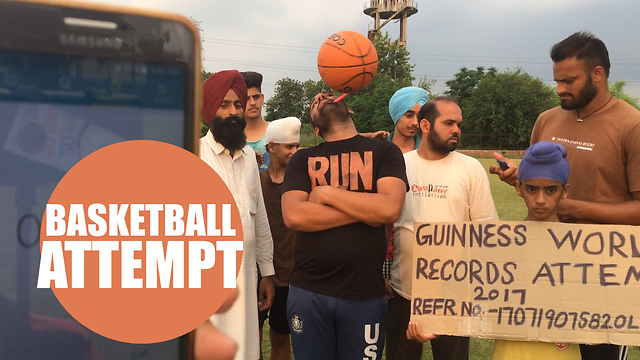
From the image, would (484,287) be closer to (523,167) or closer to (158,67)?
(523,167)

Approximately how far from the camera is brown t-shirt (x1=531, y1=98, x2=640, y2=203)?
245 centimetres

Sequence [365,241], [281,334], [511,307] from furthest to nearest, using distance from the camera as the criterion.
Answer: [281,334] < [365,241] < [511,307]

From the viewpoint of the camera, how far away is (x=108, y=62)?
32.9 inches

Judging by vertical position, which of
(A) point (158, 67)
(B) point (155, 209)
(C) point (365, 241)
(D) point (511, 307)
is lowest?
(D) point (511, 307)

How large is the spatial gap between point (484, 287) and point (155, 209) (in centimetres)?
187

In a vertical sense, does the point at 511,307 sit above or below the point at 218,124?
below

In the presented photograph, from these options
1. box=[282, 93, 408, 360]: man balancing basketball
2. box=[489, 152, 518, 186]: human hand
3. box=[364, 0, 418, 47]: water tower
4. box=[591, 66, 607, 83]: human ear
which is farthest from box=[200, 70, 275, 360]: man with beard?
box=[364, 0, 418, 47]: water tower

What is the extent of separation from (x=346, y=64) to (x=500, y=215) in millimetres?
9008

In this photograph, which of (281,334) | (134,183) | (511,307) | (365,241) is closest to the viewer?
(134,183)

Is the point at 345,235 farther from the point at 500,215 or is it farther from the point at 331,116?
the point at 500,215

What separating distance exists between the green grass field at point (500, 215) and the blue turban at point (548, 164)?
235 centimetres

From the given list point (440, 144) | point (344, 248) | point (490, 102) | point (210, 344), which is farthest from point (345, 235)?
point (490, 102)

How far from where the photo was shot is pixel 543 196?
91.4 inches

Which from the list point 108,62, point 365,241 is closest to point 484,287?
point 365,241
